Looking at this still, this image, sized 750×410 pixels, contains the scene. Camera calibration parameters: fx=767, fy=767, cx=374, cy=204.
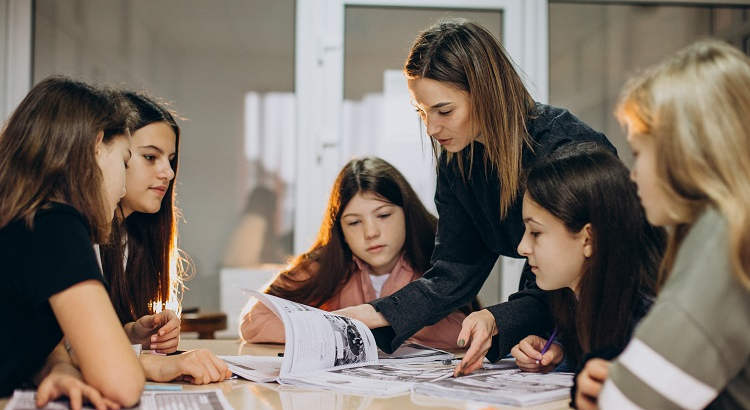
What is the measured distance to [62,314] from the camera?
1.01 m

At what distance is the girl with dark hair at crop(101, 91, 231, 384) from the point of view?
1644 millimetres

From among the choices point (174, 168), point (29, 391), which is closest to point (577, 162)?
point (29, 391)

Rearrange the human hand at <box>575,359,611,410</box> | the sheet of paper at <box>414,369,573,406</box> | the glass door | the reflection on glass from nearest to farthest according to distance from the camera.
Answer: the human hand at <box>575,359,611,410</box>
the sheet of paper at <box>414,369,573,406</box>
the glass door
the reflection on glass

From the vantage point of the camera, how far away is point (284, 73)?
344 centimetres

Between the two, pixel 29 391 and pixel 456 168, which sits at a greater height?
pixel 456 168

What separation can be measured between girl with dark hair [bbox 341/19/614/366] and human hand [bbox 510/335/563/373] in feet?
0.20

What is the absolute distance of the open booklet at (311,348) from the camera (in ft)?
4.27

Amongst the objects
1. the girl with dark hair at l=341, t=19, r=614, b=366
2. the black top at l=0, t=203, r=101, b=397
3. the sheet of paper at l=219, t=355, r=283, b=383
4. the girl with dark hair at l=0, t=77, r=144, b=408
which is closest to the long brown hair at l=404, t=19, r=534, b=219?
the girl with dark hair at l=341, t=19, r=614, b=366

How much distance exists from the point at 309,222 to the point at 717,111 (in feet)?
8.15

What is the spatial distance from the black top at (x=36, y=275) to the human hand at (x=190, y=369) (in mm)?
201

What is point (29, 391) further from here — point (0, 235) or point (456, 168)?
point (456, 168)

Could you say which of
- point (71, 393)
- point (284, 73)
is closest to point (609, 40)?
point (284, 73)

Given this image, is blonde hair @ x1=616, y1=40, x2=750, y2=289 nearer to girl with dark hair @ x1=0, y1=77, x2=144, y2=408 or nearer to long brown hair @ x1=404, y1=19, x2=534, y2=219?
long brown hair @ x1=404, y1=19, x2=534, y2=219

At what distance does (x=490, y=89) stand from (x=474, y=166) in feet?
0.61
